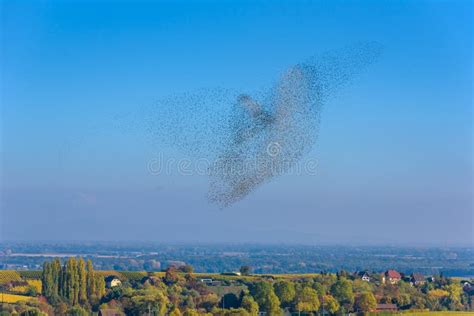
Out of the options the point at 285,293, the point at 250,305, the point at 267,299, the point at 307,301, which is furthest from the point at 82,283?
the point at 307,301

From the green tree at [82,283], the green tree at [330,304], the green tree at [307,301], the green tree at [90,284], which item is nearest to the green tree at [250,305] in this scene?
the green tree at [307,301]

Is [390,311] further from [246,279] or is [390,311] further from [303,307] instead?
[246,279]

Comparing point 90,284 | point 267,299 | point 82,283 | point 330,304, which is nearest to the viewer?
point 267,299

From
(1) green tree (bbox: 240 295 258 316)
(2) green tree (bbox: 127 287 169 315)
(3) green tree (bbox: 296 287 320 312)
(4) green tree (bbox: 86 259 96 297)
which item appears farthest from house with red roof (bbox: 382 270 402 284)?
(4) green tree (bbox: 86 259 96 297)

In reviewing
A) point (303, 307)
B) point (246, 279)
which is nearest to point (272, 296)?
point (303, 307)

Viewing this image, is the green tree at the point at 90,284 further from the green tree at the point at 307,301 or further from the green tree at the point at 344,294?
the green tree at the point at 344,294

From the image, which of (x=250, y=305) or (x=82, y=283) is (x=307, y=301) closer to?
(x=250, y=305)

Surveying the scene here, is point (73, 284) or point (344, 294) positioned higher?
point (73, 284)
